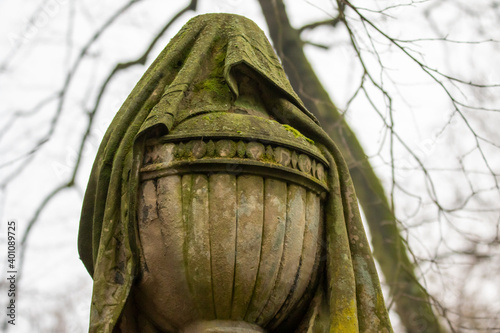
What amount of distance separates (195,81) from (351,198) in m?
0.84

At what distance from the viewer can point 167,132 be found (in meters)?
2.17

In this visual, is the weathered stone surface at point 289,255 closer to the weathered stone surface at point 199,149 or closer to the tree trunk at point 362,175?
Result: the weathered stone surface at point 199,149

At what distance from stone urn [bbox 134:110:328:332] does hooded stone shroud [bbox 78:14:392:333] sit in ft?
0.29

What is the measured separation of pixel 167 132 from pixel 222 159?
262 millimetres

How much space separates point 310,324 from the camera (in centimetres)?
217

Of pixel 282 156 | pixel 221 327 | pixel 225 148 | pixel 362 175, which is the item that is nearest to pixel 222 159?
pixel 225 148

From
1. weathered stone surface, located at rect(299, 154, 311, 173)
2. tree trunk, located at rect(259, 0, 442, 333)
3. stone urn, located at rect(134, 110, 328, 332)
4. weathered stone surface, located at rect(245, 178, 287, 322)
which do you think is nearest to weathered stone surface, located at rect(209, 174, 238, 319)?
stone urn, located at rect(134, 110, 328, 332)

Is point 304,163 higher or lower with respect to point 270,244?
higher

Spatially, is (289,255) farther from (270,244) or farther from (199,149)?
(199,149)

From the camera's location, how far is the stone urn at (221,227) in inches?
Result: 80.3

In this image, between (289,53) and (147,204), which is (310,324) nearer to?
(147,204)

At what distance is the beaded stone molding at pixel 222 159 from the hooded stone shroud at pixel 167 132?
0.07m

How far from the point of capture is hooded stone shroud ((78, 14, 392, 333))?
6.91ft

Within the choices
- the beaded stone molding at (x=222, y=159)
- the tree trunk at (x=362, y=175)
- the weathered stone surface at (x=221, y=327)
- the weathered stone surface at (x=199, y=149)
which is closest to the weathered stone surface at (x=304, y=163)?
the beaded stone molding at (x=222, y=159)
